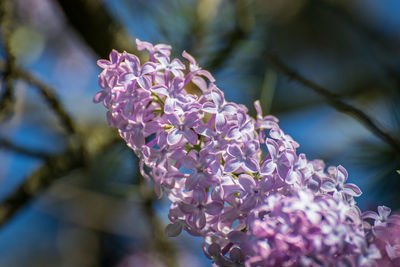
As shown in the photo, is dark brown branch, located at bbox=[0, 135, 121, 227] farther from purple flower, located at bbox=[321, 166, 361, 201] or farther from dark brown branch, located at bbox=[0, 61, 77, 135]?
purple flower, located at bbox=[321, 166, 361, 201]

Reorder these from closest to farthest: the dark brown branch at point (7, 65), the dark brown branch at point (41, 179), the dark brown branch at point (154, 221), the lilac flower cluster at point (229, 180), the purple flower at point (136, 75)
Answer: the lilac flower cluster at point (229, 180) → the purple flower at point (136, 75) → the dark brown branch at point (7, 65) → the dark brown branch at point (41, 179) → the dark brown branch at point (154, 221)

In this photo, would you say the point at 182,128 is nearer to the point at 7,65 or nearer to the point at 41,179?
the point at 7,65

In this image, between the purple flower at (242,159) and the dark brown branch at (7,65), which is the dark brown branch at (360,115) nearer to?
the purple flower at (242,159)

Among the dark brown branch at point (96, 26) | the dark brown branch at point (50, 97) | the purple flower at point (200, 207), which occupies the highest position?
the dark brown branch at point (96, 26)

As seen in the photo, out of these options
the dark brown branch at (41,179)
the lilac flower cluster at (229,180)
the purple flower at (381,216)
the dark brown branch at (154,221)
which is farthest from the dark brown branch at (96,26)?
the purple flower at (381,216)

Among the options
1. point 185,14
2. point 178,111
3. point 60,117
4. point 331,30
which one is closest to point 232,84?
point 185,14
